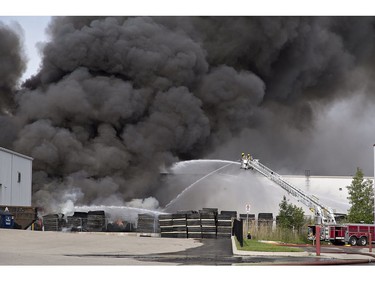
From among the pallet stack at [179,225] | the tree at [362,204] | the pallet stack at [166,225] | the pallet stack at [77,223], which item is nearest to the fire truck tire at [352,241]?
the tree at [362,204]

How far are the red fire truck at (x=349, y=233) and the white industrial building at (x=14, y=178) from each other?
547 inches

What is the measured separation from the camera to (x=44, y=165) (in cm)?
4306

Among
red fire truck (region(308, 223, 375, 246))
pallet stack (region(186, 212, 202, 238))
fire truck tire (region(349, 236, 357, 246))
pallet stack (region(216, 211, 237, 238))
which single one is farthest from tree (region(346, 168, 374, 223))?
pallet stack (region(186, 212, 202, 238))

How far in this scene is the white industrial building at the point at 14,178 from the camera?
97.0 feet

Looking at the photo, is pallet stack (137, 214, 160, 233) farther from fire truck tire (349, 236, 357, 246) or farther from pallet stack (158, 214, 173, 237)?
fire truck tire (349, 236, 357, 246)

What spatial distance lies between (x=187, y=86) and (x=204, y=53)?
2892mm

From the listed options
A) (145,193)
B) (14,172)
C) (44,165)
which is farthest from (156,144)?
(14,172)

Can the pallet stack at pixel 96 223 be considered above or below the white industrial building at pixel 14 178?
below

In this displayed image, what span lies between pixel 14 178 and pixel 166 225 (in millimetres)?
8232

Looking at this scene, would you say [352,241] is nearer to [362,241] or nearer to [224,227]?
[362,241]

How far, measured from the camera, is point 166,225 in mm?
27188

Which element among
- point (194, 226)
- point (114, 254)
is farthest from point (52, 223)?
point (114, 254)

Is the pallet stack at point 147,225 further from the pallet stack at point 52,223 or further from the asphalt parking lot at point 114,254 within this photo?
the asphalt parking lot at point 114,254
